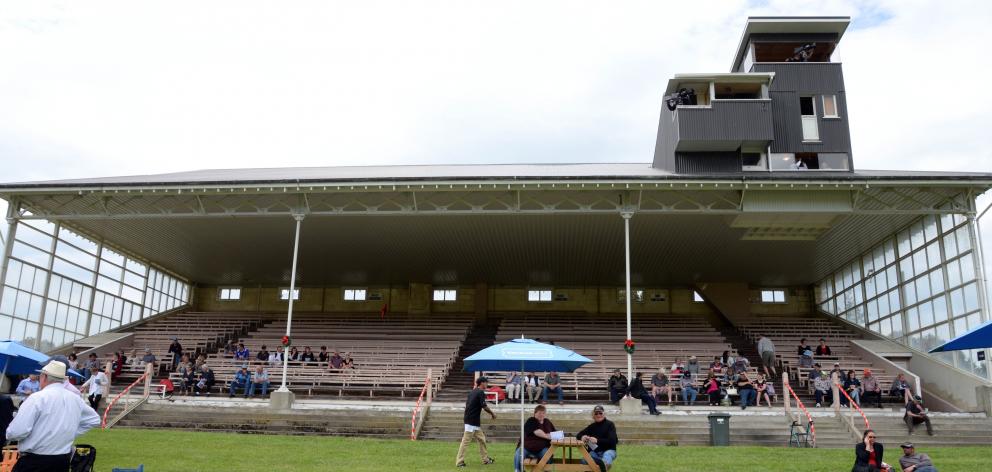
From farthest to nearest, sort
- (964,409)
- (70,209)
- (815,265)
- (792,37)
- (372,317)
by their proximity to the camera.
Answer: (372,317)
(815,265)
(792,37)
(70,209)
(964,409)

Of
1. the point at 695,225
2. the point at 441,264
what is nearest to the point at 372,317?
the point at 441,264

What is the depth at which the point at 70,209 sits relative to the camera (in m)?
24.2

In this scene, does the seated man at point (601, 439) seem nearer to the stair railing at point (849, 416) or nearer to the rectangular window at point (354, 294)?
the stair railing at point (849, 416)

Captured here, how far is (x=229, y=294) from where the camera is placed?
38.8m

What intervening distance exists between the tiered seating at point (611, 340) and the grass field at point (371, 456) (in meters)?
7.87

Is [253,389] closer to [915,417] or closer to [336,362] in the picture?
[336,362]

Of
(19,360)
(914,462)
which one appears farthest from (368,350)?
(914,462)

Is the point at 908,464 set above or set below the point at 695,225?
below

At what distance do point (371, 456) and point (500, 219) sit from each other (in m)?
13.1

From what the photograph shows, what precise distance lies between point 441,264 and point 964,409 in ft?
64.8

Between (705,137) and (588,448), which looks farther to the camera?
(705,137)

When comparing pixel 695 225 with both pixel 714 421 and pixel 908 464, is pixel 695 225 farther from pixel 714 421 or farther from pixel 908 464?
pixel 908 464

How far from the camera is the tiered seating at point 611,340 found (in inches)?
922

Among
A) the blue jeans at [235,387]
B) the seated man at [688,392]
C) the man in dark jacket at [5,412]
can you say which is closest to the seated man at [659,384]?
the seated man at [688,392]
